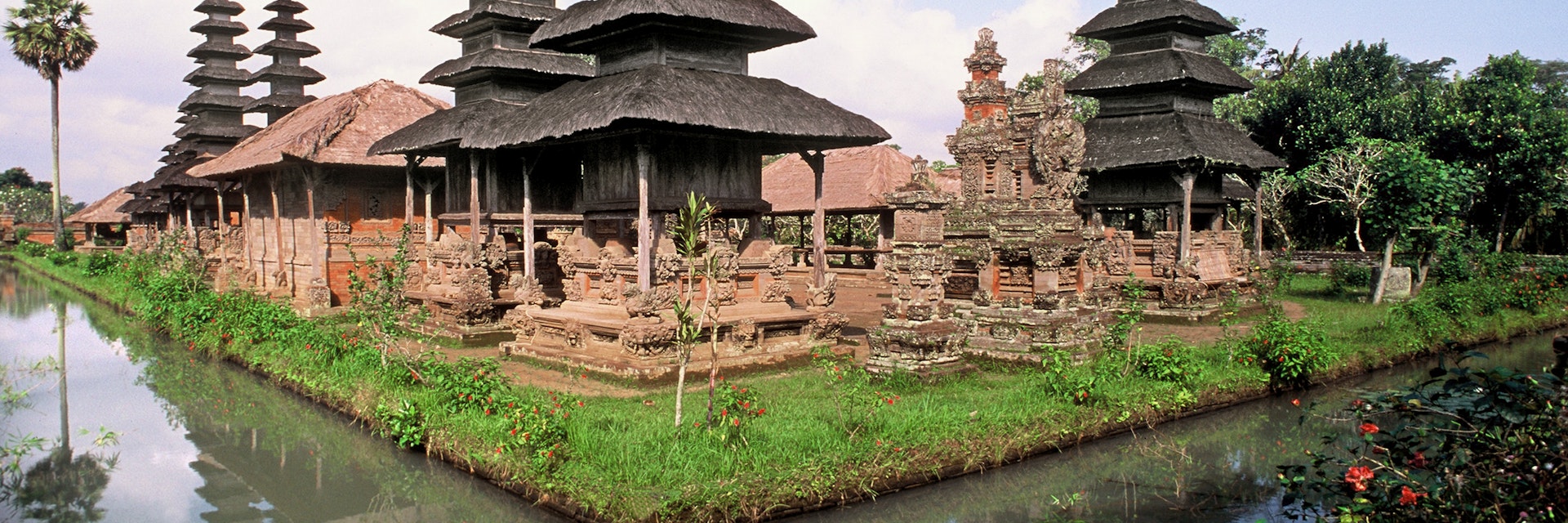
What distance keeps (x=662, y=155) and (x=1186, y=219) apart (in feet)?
34.4

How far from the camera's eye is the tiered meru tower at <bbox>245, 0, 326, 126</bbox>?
102 ft

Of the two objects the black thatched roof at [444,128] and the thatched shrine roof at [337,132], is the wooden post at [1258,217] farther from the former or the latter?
the thatched shrine roof at [337,132]

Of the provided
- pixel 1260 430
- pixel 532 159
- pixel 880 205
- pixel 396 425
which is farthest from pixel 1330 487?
pixel 880 205

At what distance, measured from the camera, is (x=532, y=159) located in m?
16.6

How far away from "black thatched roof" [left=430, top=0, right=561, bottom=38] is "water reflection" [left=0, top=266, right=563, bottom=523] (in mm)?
6884

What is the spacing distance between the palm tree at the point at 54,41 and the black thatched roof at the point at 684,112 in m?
42.5

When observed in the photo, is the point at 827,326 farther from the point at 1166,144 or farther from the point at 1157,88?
the point at 1157,88

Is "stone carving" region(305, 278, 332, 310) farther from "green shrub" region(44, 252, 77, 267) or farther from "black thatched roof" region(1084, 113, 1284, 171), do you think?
"green shrub" region(44, 252, 77, 267)

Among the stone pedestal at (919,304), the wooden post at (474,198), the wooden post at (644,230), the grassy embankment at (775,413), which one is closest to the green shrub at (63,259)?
the grassy embankment at (775,413)

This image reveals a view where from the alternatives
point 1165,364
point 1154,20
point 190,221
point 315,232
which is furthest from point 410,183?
point 190,221

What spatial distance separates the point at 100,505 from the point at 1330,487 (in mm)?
9585

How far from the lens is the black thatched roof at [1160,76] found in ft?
65.4

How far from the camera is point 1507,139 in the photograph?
2734cm

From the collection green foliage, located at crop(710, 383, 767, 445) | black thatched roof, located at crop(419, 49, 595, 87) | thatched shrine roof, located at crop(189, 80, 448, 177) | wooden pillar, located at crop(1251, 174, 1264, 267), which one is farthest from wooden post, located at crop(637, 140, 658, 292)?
wooden pillar, located at crop(1251, 174, 1264, 267)
